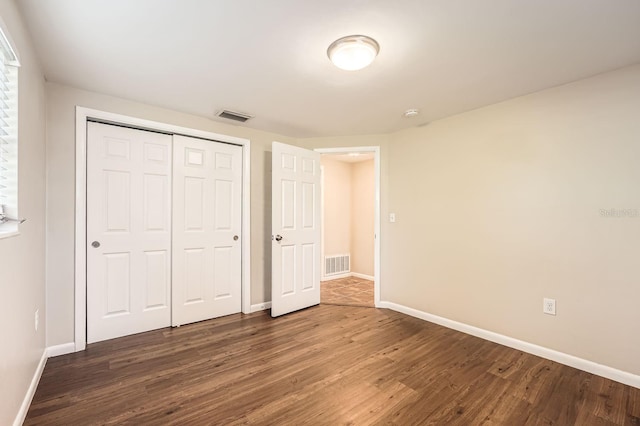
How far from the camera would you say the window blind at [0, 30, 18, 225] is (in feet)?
4.96

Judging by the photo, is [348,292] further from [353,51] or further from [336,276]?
[353,51]

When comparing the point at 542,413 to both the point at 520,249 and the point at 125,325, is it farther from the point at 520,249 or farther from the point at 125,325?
the point at 125,325

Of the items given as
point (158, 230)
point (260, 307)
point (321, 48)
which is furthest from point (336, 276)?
point (321, 48)

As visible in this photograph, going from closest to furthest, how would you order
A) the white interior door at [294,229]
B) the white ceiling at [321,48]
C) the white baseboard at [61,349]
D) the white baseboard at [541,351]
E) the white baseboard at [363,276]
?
1. the white ceiling at [321,48]
2. the white baseboard at [541,351]
3. the white baseboard at [61,349]
4. the white interior door at [294,229]
5. the white baseboard at [363,276]

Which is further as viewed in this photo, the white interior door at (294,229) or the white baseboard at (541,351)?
the white interior door at (294,229)

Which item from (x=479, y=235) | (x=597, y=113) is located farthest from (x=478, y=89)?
(x=479, y=235)

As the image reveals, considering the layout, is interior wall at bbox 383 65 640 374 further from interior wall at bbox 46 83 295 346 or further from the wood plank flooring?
interior wall at bbox 46 83 295 346

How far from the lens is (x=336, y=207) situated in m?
5.65

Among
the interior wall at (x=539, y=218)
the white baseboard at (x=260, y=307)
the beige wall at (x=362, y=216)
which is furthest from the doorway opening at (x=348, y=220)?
the interior wall at (x=539, y=218)

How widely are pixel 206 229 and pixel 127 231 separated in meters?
0.76

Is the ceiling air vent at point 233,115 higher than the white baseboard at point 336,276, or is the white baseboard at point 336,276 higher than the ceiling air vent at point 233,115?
the ceiling air vent at point 233,115

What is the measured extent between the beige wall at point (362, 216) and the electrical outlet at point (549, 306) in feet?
10.2

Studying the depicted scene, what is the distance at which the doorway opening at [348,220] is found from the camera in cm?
543

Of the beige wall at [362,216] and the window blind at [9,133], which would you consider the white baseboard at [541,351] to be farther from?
the window blind at [9,133]
